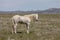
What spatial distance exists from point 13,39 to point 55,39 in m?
3.04

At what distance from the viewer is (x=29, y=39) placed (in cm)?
1356

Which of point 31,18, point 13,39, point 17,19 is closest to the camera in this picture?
point 13,39

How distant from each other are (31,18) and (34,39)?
5.16 m

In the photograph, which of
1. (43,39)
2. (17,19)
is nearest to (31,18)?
(17,19)

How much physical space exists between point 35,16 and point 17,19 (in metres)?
2.25

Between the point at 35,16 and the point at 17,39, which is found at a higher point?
the point at 35,16

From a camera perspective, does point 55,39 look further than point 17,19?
No

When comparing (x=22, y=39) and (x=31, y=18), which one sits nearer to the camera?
(x=22, y=39)

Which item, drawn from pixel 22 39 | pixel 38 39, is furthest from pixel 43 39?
pixel 22 39

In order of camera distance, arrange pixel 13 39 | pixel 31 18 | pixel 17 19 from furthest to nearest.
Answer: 1. pixel 31 18
2. pixel 17 19
3. pixel 13 39

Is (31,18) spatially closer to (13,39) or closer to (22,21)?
→ (22,21)

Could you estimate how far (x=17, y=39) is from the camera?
44.3ft

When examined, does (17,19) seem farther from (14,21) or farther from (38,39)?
(38,39)

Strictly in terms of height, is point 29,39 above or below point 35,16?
below
